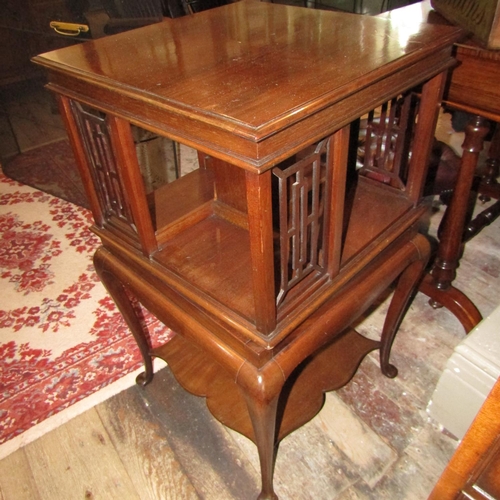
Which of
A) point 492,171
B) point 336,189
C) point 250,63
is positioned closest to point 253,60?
point 250,63

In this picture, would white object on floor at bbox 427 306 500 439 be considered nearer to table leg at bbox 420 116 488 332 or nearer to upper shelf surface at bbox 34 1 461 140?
table leg at bbox 420 116 488 332

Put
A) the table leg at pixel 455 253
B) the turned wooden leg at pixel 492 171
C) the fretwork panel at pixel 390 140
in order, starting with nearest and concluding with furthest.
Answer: the fretwork panel at pixel 390 140 → the table leg at pixel 455 253 → the turned wooden leg at pixel 492 171

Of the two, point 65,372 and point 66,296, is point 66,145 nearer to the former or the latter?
point 66,296

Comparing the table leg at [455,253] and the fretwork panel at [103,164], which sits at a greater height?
the fretwork panel at [103,164]

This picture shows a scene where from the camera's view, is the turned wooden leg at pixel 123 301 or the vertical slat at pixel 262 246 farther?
the turned wooden leg at pixel 123 301

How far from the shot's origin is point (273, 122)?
513 millimetres

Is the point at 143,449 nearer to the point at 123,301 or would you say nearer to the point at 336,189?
the point at 123,301

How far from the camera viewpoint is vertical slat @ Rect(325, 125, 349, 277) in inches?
25.3

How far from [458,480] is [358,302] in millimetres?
327

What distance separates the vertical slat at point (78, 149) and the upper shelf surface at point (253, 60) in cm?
7

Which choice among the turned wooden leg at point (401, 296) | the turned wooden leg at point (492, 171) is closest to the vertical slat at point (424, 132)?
the turned wooden leg at point (401, 296)

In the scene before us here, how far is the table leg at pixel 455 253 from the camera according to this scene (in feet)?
3.90

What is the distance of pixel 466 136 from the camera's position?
1.15 m

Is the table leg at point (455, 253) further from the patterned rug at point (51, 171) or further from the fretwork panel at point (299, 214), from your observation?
the patterned rug at point (51, 171)
